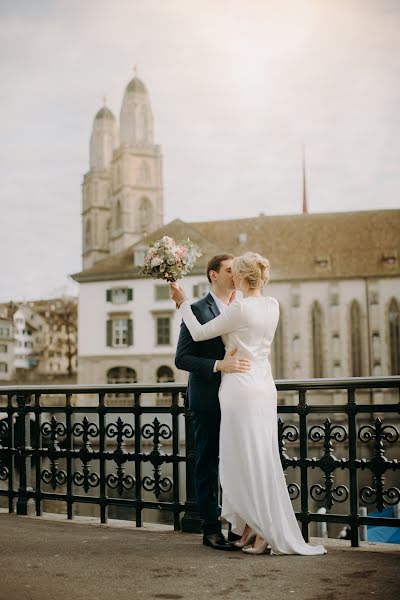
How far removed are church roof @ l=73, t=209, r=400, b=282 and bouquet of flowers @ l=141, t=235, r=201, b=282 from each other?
1732 inches

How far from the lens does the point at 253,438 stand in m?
5.43

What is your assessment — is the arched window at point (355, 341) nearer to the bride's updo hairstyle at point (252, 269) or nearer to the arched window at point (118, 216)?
the bride's updo hairstyle at point (252, 269)

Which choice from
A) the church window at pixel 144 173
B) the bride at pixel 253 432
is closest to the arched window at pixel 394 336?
the bride at pixel 253 432

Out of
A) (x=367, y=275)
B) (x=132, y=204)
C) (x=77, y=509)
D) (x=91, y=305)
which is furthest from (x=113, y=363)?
(x=132, y=204)

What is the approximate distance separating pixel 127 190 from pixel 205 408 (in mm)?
91320

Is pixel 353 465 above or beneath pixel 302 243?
beneath

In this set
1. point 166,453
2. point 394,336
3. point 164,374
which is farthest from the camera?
point 394,336

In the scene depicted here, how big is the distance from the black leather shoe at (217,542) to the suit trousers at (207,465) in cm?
4

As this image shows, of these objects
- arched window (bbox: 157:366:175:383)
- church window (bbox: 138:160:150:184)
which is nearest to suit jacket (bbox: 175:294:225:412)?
arched window (bbox: 157:366:175:383)

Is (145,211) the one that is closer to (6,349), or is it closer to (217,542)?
Answer: (6,349)

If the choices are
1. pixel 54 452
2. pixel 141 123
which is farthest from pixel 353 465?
pixel 141 123

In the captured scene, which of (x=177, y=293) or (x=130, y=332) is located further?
(x=130, y=332)

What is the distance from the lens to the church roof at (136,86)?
100 m

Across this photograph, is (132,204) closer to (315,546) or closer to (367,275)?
(367,275)
